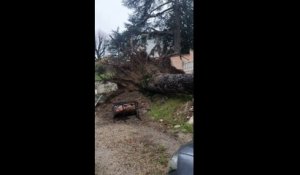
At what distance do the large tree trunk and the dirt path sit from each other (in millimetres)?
537

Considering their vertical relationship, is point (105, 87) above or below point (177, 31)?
below

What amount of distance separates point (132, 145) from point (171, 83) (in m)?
1.66

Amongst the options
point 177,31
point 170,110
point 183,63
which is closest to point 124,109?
point 170,110

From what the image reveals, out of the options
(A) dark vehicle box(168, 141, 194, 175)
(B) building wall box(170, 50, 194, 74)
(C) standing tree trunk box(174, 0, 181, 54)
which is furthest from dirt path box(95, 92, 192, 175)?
(A) dark vehicle box(168, 141, 194, 175)

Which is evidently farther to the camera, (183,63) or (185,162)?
(183,63)

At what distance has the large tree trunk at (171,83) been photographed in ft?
18.4

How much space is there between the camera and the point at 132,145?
191 inches

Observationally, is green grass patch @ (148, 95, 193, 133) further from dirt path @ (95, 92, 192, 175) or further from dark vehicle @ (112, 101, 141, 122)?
dark vehicle @ (112, 101, 141, 122)

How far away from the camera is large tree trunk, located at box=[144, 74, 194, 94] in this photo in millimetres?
5617

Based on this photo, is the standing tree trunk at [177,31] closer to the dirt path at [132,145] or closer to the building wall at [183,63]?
the building wall at [183,63]

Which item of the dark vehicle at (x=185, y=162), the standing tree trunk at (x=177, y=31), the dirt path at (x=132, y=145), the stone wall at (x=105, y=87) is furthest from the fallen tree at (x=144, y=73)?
the dark vehicle at (x=185, y=162)

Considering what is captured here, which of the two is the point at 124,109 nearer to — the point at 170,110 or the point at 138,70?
the point at 170,110

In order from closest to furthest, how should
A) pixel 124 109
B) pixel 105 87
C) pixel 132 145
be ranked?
pixel 132 145
pixel 124 109
pixel 105 87
